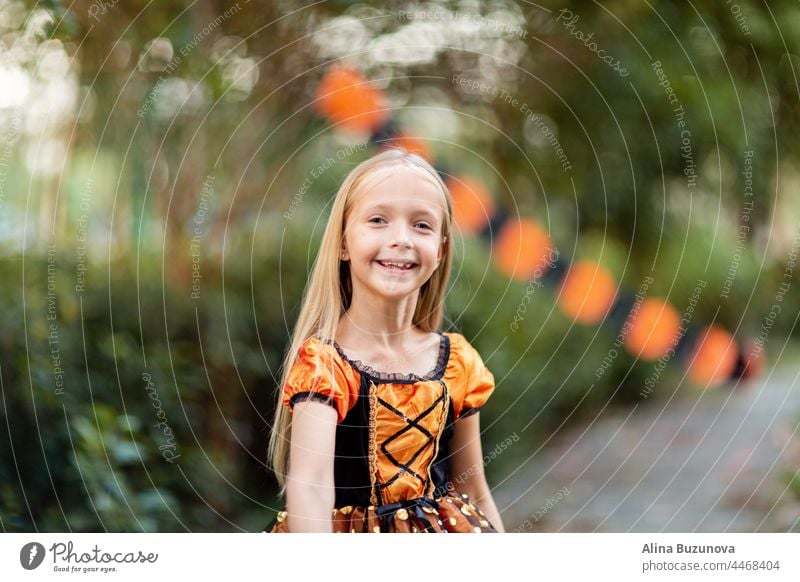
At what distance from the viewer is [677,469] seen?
200cm

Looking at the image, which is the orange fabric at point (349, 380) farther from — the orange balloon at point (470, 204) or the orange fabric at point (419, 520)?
the orange balloon at point (470, 204)

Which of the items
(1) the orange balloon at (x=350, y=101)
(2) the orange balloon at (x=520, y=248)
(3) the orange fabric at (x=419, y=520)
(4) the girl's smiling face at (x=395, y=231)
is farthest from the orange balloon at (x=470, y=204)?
(3) the orange fabric at (x=419, y=520)

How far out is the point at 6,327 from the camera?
5.28 ft

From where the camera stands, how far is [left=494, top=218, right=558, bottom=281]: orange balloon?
5.77 ft

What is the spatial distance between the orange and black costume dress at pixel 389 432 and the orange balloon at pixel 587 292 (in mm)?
479

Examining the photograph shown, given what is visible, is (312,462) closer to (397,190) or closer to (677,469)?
(397,190)

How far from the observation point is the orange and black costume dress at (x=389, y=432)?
4.41 ft

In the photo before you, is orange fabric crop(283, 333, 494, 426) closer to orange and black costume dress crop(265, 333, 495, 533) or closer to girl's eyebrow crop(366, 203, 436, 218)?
orange and black costume dress crop(265, 333, 495, 533)

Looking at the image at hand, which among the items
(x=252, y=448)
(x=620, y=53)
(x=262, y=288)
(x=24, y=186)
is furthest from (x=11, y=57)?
(x=620, y=53)

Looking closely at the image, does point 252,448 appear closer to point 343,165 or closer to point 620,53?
point 343,165

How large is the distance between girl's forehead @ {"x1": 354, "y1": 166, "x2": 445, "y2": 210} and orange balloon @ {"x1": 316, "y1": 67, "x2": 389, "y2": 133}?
0.33 m

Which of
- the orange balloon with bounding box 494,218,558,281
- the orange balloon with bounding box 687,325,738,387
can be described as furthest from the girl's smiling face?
the orange balloon with bounding box 687,325,738,387

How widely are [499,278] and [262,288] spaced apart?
1.46 feet
